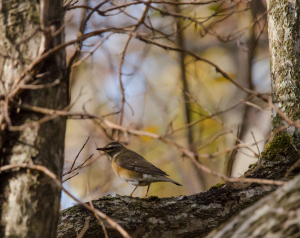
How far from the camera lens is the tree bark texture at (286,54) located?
4.53 meters

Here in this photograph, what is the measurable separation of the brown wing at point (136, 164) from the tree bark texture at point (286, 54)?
7.86 ft

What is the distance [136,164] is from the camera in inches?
260

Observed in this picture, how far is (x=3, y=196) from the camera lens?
2.55m

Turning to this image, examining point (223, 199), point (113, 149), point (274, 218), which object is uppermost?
point (113, 149)

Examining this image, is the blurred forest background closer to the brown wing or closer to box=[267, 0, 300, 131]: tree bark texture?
the brown wing

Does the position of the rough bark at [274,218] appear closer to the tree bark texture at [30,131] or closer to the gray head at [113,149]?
the tree bark texture at [30,131]

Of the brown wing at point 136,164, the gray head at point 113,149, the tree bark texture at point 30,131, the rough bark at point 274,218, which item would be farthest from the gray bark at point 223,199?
the gray head at point 113,149

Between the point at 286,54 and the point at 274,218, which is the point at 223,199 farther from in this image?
the point at 286,54

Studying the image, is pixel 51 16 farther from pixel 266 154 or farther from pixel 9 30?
pixel 266 154

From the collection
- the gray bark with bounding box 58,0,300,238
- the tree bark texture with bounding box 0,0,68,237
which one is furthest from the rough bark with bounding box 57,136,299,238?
the tree bark texture with bounding box 0,0,68,237

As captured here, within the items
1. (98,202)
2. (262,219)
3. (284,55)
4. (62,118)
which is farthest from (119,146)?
(262,219)

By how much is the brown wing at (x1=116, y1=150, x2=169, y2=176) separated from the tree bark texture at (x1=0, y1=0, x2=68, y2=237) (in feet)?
11.6

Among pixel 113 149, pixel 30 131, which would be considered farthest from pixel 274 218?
pixel 113 149

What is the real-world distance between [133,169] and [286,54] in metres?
3.44
